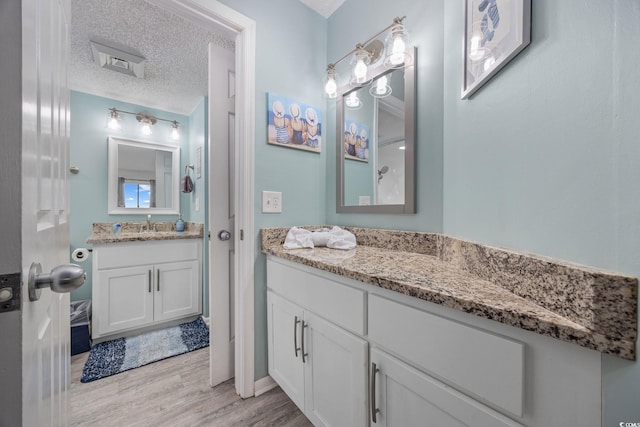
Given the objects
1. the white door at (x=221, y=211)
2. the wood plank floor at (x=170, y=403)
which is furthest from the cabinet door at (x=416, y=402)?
the white door at (x=221, y=211)

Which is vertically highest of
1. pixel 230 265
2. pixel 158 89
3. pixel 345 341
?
pixel 158 89

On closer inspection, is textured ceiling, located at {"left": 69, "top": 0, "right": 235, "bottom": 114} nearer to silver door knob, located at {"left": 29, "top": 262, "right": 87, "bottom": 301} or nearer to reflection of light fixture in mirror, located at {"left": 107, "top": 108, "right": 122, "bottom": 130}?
reflection of light fixture in mirror, located at {"left": 107, "top": 108, "right": 122, "bottom": 130}

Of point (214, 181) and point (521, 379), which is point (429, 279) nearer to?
point (521, 379)

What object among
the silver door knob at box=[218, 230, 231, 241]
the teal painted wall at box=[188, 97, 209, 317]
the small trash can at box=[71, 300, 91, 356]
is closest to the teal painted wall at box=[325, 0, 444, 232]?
the silver door knob at box=[218, 230, 231, 241]

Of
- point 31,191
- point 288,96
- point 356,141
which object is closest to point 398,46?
point 356,141

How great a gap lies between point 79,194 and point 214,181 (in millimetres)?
2022

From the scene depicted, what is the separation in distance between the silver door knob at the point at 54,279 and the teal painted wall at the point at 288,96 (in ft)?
3.26

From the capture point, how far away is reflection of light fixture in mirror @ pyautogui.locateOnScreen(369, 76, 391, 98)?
1371mm

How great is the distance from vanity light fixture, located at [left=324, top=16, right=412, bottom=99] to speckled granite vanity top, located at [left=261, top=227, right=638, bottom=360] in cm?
93

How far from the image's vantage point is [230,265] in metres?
1.58

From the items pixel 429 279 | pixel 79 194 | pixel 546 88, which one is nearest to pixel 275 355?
pixel 429 279

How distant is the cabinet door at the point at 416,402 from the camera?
548 millimetres

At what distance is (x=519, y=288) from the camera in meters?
0.57

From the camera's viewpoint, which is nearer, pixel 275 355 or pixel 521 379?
pixel 521 379
